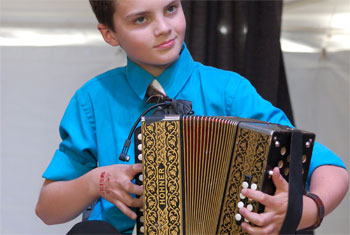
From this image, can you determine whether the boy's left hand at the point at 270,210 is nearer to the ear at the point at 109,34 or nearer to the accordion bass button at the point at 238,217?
the accordion bass button at the point at 238,217

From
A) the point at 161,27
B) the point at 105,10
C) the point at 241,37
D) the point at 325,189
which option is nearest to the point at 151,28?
the point at 161,27

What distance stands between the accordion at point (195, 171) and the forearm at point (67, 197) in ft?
0.45

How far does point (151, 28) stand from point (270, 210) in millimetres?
506

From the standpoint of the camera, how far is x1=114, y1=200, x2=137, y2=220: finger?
3.87 feet

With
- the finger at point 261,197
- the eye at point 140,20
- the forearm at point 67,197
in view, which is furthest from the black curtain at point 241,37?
the finger at point 261,197

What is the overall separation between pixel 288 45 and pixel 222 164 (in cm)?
139

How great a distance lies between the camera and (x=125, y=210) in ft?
3.90

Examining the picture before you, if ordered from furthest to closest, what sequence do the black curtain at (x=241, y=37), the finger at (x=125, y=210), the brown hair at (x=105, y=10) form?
the black curtain at (x=241, y=37)
the brown hair at (x=105, y=10)
the finger at (x=125, y=210)

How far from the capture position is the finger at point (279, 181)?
3.53 ft

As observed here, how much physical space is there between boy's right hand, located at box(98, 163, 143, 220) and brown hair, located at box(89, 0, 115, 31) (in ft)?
1.21

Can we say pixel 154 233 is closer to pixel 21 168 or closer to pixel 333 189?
pixel 333 189

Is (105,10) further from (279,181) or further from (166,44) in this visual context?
(279,181)

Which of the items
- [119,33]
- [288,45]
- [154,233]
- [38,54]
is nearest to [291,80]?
[288,45]

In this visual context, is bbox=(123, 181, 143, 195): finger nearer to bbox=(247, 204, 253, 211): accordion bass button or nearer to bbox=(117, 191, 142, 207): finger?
bbox=(117, 191, 142, 207): finger
